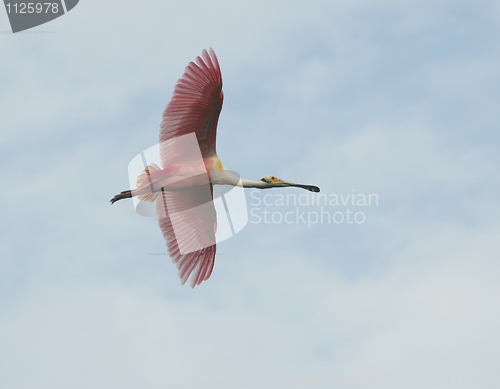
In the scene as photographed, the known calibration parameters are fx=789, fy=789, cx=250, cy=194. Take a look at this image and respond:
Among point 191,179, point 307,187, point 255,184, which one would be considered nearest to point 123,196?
point 191,179

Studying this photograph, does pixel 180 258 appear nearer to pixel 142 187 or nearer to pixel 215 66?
pixel 142 187

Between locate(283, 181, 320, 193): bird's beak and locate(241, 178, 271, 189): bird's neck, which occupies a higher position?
locate(241, 178, 271, 189): bird's neck

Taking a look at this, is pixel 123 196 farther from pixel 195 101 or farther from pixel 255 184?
pixel 255 184

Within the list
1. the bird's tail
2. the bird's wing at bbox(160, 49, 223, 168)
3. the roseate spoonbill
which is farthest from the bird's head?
the bird's tail

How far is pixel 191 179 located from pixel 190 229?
1.52 meters

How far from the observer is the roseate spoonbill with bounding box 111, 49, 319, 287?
517 inches

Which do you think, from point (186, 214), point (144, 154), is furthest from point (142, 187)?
point (186, 214)

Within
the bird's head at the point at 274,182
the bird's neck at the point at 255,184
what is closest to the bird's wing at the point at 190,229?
the bird's neck at the point at 255,184

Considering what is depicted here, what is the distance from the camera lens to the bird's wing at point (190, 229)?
1477 cm

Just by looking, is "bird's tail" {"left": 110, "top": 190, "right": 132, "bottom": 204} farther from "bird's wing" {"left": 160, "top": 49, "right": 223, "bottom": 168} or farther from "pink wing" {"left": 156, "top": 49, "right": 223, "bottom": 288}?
"bird's wing" {"left": 160, "top": 49, "right": 223, "bottom": 168}

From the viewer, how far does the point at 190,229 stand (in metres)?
15.2

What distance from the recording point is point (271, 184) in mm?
15117

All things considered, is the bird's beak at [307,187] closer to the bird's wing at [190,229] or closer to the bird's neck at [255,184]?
the bird's neck at [255,184]

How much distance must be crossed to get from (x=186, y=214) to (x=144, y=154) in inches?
72.5
